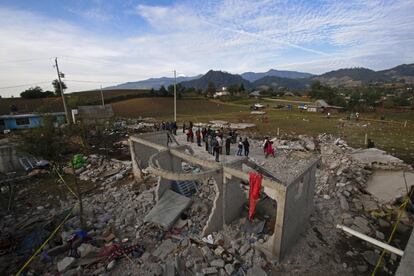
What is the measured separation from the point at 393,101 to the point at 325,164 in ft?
161

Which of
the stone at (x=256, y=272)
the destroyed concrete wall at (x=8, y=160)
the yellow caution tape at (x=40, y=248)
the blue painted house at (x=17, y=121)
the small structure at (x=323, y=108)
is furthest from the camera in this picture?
the small structure at (x=323, y=108)

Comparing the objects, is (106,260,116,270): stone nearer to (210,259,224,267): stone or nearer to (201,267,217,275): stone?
(201,267,217,275): stone

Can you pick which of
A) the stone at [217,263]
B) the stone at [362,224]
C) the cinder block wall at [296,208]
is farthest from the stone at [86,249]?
the stone at [362,224]

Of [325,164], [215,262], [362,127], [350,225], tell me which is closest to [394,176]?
[325,164]

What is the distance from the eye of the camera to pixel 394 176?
464 inches

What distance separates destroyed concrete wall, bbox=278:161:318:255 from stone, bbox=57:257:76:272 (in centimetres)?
705

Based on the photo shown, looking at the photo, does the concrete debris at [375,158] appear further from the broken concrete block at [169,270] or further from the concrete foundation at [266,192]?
the broken concrete block at [169,270]

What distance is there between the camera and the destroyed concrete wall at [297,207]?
6871 mm

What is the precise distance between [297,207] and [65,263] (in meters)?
8.09

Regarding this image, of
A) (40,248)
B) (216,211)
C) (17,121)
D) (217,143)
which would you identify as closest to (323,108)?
(217,143)

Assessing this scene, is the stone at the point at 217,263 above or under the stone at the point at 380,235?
above

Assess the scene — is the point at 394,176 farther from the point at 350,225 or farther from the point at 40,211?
the point at 40,211

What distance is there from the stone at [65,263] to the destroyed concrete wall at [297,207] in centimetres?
705

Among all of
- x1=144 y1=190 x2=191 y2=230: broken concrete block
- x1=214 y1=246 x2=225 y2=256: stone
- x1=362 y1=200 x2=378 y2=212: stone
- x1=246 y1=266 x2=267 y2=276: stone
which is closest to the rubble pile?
x1=144 y1=190 x2=191 y2=230: broken concrete block
